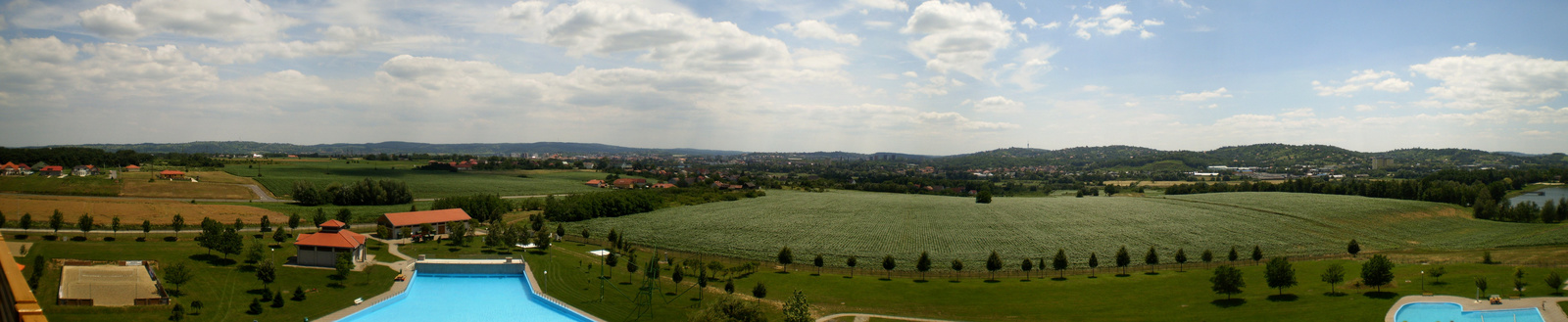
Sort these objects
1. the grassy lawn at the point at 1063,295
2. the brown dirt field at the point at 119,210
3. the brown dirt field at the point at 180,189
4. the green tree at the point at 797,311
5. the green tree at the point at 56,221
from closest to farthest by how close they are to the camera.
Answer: the green tree at the point at 797,311 < the grassy lawn at the point at 1063,295 < the green tree at the point at 56,221 < the brown dirt field at the point at 119,210 < the brown dirt field at the point at 180,189

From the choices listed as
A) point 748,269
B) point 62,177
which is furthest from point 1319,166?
point 62,177

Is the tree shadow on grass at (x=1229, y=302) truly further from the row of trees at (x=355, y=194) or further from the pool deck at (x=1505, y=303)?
the row of trees at (x=355, y=194)

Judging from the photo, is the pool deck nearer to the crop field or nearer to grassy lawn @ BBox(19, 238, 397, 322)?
the crop field

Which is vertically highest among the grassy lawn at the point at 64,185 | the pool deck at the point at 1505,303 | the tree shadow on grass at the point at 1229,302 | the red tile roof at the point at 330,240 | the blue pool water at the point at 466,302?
the grassy lawn at the point at 64,185

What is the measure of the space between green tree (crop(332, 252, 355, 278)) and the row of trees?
47.6 m

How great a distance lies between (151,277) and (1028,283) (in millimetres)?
44140

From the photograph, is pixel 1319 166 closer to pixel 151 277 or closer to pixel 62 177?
pixel 151 277

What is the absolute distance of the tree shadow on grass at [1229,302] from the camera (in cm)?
3400

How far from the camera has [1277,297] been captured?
35188 mm

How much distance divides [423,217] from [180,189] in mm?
35699

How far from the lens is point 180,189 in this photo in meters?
68.0

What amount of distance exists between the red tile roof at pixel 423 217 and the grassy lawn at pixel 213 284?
11.7 m

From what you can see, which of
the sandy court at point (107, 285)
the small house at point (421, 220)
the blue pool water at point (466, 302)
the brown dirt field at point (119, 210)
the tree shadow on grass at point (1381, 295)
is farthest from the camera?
the small house at point (421, 220)

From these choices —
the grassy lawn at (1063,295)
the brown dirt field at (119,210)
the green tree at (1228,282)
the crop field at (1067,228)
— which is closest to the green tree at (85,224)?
the brown dirt field at (119,210)
